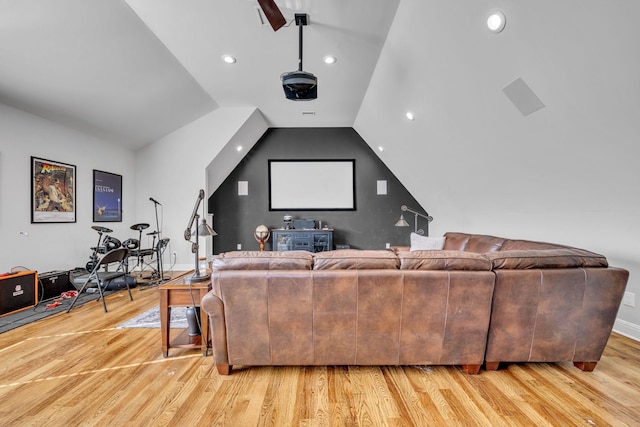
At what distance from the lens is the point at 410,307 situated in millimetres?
1854

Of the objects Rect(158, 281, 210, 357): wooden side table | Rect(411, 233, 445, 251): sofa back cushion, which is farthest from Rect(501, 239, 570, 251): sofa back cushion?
Rect(158, 281, 210, 357): wooden side table

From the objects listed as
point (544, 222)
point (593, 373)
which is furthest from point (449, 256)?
point (544, 222)

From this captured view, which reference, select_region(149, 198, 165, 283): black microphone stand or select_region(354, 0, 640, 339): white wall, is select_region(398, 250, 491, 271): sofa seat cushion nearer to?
select_region(354, 0, 640, 339): white wall

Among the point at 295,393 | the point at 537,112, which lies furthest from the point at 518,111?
the point at 295,393

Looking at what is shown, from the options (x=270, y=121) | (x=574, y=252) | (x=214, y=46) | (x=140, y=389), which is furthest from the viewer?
(x=270, y=121)

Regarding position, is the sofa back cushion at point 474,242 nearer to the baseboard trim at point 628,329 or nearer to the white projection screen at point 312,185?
the baseboard trim at point 628,329

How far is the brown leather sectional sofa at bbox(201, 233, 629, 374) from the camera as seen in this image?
1.85 metres

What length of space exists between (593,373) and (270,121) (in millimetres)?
5884

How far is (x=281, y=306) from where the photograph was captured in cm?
186

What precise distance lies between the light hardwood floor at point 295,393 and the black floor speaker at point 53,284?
1615mm

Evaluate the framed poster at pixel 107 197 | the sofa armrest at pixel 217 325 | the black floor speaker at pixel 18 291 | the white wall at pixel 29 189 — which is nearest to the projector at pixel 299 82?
the sofa armrest at pixel 217 325

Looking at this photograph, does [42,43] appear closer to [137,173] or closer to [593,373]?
[137,173]

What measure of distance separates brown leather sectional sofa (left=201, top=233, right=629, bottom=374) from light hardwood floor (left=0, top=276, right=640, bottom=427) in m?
0.13

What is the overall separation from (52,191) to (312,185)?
14.1ft
